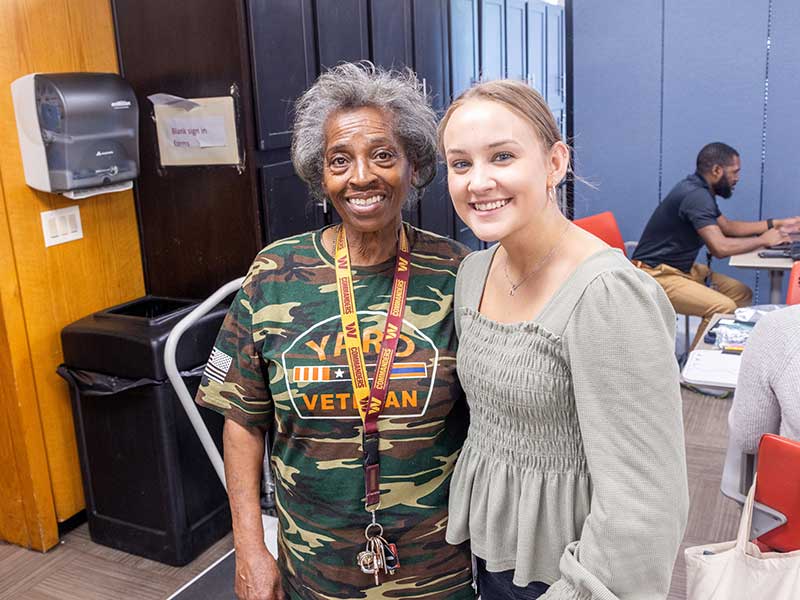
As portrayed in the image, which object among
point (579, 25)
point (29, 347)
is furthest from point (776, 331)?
point (579, 25)

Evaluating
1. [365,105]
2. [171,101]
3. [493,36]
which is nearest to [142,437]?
[171,101]

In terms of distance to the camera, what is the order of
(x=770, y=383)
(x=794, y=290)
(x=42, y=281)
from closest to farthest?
(x=770, y=383)
(x=794, y=290)
(x=42, y=281)

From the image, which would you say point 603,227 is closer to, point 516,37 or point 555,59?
point 516,37

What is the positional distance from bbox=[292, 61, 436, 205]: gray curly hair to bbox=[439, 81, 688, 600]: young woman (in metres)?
0.23

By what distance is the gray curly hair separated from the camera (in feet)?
4.61

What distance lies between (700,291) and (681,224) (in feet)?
1.46

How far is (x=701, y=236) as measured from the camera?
462 centimetres

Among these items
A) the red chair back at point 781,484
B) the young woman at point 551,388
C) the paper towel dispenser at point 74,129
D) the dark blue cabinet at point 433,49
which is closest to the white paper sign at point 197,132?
the paper towel dispenser at point 74,129

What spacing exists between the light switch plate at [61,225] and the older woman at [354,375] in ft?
5.55

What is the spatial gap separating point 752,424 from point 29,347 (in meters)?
2.38

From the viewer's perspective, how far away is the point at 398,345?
134 centimetres

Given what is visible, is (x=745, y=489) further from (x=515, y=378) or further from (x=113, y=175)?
(x=113, y=175)

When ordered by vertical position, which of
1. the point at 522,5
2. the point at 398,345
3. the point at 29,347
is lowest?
the point at 29,347

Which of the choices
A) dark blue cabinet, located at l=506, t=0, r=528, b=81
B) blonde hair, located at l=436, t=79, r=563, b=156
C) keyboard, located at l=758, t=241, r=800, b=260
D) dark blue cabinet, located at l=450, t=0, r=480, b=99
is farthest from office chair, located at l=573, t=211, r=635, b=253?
blonde hair, located at l=436, t=79, r=563, b=156
